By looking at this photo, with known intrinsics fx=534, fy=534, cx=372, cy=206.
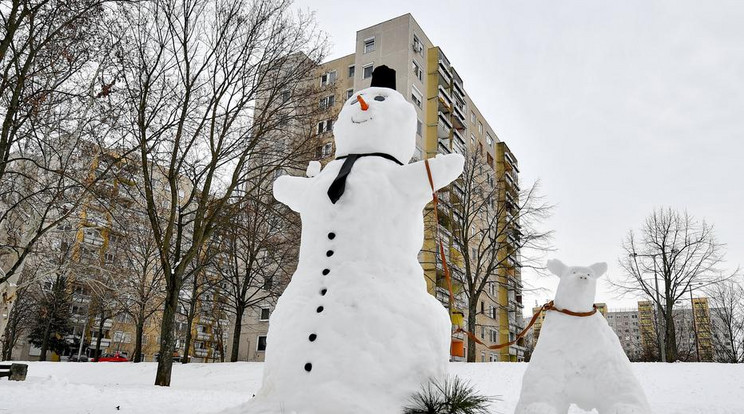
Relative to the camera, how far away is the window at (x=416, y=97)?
3269cm

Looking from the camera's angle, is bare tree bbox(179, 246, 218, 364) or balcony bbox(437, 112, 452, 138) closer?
bare tree bbox(179, 246, 218, 364)

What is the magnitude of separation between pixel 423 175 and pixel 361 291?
125cm

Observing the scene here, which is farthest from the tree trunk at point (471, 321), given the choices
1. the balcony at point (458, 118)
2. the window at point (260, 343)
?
the balcony at point (458, 118)

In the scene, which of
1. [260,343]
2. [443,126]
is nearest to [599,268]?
[443,126]

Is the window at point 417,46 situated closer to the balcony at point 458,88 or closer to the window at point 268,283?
the balcony at point 458,88

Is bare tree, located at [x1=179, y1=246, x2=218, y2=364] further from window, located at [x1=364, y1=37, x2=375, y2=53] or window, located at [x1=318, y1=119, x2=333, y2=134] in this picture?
window, located at [x1=364, y1=37, x2=375, y2=53]

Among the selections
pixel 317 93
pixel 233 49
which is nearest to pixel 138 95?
pixel 233 49

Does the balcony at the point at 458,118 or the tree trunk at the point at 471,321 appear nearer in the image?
the tree trunk at the point at 471,321

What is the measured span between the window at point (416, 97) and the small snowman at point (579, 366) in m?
28.6

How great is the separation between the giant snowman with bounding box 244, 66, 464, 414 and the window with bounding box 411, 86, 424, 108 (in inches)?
1101

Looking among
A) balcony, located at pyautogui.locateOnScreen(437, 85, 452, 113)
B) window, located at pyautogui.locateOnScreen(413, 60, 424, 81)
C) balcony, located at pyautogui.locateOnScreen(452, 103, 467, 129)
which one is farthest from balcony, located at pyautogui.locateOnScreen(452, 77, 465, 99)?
window, located at pyautogui.locateOnScreen(413, 60, 424, 81)

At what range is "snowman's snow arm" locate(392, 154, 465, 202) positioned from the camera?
15.9 ft

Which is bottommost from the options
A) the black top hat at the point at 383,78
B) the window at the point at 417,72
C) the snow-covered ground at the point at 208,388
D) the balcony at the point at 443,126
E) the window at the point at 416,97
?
the snow-covered ground at the point at 208,388

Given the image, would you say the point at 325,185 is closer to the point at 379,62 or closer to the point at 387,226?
the point at 387,226
